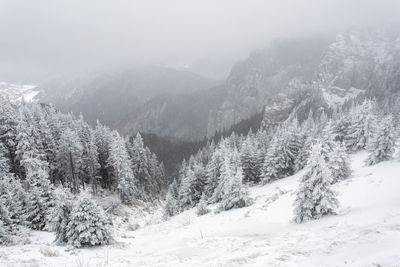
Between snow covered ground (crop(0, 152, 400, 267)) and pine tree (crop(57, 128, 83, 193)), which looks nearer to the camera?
snow covered ground (crop(0, 152, 400, 267))

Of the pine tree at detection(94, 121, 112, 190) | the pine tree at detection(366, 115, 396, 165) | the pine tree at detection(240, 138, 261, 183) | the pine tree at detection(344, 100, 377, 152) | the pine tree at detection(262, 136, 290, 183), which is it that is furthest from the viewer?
the pine tree at detection(94, 121, 112, 190)

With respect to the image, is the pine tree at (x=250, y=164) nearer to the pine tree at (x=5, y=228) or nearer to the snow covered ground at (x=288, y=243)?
the snow covered ground at (x=288, y=243)

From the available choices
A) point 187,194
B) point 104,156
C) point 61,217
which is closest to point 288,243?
point 61,217

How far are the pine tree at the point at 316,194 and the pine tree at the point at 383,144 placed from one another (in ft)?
55.6

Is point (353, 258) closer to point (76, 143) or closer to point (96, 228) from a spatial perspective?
point (96, 228)

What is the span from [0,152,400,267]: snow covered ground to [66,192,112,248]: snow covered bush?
0.68 metres

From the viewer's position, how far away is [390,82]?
158 metres

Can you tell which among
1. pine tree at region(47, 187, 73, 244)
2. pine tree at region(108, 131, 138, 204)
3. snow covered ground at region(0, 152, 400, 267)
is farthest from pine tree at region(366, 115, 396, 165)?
pine tree at region(108, 131, 138, 204)

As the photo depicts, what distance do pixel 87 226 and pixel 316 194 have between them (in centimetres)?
1284

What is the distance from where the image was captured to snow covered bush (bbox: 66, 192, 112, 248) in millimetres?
15707

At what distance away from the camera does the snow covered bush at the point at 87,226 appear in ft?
51.5

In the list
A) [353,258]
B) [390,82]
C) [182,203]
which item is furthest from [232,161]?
[390,82]

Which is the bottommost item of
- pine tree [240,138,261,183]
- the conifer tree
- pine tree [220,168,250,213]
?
pine tree [240,138,261,183]

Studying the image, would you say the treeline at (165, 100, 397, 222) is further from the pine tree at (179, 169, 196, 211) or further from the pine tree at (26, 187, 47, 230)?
the pine tree at (26, 187, 47, 230)
